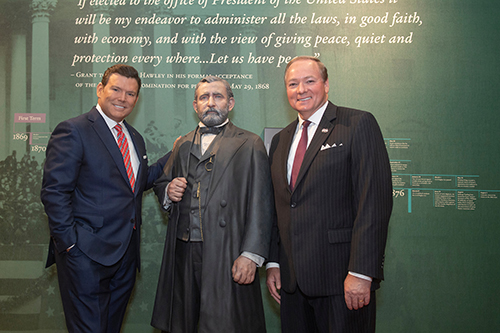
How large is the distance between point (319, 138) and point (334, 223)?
508mm

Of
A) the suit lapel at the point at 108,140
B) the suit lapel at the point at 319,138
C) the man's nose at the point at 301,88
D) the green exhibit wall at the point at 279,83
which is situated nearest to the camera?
the suit lapel at the point at 319,138

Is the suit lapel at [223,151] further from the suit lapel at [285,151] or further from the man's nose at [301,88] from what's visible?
the man's nose at [301,88]

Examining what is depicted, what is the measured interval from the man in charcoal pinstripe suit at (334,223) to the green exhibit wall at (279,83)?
5.95 feet

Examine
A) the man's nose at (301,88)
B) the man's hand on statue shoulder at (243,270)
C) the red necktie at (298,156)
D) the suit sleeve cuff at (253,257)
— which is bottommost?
the man's hand on statue shoulder at (243,270)

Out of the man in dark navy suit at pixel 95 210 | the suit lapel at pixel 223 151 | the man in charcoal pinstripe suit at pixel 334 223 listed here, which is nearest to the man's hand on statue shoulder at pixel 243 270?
the man in charcoal pinstripe suit at pixel 334 223

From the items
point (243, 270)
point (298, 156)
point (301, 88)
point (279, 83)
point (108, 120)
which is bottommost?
point (243, 270)

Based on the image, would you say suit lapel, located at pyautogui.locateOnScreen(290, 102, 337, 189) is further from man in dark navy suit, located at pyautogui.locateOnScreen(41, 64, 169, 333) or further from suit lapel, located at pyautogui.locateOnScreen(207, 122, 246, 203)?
man in dark navy suit, located at pyautogui.locateOnScreen(41, 64, 169, 333)

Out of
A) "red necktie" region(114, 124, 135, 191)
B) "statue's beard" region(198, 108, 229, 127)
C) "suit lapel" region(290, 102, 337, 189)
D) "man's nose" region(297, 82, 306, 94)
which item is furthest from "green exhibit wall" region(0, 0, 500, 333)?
"suit lapel" region(290, 102, 337, 189)

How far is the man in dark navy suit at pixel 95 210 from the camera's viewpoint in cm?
226

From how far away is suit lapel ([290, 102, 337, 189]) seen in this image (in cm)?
207

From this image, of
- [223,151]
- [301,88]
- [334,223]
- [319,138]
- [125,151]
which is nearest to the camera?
[334,223]

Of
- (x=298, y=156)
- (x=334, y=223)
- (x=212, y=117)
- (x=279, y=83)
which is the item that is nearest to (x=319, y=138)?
(x=298, y=156)

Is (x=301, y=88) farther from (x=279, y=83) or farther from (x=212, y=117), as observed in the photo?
(x=279, y=83)

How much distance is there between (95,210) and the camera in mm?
2352
